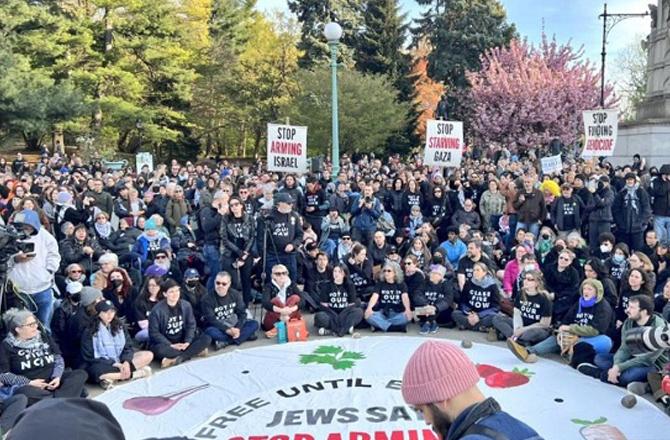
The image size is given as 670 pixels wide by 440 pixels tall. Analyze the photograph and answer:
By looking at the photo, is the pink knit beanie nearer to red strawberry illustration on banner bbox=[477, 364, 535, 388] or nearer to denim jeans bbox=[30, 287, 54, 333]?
red strawberry illustration on banner bbox=[477, 364, 535, 388]

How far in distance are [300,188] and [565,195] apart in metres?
4.53

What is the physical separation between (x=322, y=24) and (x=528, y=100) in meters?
12.0

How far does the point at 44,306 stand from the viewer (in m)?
7.05

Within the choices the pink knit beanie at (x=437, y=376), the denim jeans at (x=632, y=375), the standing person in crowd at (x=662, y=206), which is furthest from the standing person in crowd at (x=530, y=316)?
the pink knit beanie at (x=437, y=376)

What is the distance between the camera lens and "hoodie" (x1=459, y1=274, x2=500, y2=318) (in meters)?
8.48

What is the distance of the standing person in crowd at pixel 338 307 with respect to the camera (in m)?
8.26

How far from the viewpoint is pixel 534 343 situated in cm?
745

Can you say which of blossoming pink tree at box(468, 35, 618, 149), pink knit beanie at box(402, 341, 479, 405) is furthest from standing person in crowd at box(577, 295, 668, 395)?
blossoming pink tree at box(468, 35, 618, 149)

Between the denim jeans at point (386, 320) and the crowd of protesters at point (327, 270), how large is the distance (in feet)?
0.05

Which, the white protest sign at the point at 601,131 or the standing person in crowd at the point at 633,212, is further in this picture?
the white protest sign at the point at 601,131

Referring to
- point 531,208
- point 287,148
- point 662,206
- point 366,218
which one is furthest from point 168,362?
point 662,206

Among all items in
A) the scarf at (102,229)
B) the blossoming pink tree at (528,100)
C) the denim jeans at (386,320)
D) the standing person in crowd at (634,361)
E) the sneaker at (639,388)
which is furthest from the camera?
the blossoming pink tree at (528,100)

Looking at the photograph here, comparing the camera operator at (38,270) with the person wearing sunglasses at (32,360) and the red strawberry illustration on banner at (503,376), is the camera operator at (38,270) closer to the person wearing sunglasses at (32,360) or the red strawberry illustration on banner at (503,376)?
the person wearing sunglasses at (32,360)

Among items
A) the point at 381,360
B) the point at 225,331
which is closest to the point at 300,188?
the point at 225,331
